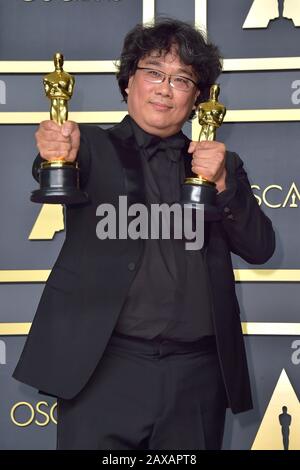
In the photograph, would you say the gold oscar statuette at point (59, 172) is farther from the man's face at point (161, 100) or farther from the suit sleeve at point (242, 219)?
the suit sleeve at point (242, 219)

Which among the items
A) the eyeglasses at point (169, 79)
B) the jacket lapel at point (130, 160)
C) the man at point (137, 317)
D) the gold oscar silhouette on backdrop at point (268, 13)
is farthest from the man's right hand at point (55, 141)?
the gold oscar silhouette on backdrop at point (268, 13)

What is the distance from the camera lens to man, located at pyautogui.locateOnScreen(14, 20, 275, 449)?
1380 mm

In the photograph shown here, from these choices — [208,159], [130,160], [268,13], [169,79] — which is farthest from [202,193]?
[268,13]

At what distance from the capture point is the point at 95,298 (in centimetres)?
139

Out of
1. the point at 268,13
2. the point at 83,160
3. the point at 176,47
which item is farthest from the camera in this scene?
the point at 268,13

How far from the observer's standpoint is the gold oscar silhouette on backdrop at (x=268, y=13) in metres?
2.30

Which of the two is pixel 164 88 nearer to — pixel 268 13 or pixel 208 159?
pixel 208 159

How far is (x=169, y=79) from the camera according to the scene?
1529 millimetres

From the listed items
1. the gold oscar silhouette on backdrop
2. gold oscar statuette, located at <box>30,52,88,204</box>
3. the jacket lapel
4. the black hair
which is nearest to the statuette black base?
gold oscar statuette, located at <box>30,52,88,204</box>

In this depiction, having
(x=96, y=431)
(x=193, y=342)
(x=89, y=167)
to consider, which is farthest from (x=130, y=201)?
(x=96, y=431)

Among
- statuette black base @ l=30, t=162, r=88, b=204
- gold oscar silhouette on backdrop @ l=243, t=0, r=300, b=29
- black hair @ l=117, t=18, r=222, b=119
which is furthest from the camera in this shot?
gold oscar silhouette on backdrop @ l=243, t=0, r=300, b=29

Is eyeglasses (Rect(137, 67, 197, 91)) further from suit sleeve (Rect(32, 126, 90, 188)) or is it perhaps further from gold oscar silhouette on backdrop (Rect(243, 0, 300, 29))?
gold oscar silhouette on backdrop (Rect(243, 0, 300, 29))

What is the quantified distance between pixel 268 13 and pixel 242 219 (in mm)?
→ 1043

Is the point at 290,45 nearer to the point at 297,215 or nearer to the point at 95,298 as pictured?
the point at 297,215
